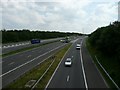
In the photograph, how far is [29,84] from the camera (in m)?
34.2

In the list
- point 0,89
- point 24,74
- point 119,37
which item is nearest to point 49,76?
point 24,74

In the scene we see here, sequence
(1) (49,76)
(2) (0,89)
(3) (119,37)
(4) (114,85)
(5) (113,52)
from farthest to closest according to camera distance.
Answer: (5) (113,52)
(3) (119,37)
(1) (49,76)
(4) (114,85)
(2) (0,89)

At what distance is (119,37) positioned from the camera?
5228cm

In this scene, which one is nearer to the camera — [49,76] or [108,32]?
[49,76]

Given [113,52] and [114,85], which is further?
[113,52]

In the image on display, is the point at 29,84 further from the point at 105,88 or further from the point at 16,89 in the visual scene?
the point at 105,88

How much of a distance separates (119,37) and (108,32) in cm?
489

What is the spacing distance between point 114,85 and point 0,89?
15.1m

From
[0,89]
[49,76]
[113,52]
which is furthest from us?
[113,52]

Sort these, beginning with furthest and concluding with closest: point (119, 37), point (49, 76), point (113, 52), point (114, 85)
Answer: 1. point (113, 52)
2. point (119, 37)
3. point (49, 76)
4. point (114, 85)

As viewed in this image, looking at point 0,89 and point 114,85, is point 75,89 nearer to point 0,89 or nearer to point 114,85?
point 114,85

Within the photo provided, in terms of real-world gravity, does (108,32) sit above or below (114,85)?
above

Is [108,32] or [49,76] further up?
[108,32]

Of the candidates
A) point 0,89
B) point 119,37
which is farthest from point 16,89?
point 119,37
